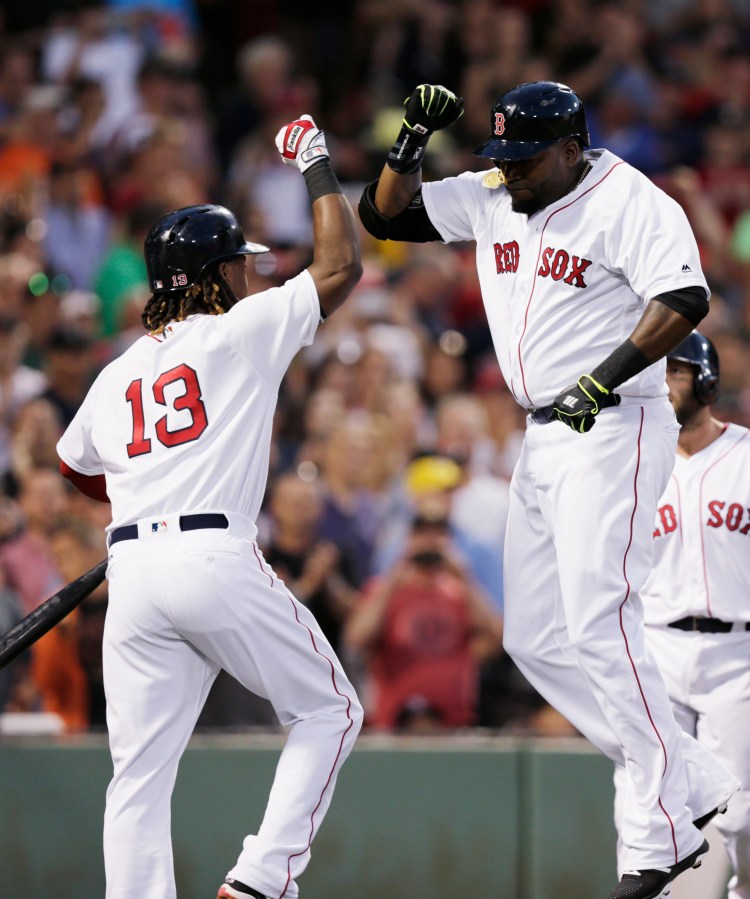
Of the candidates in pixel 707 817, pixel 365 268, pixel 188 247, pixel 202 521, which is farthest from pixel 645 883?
pixel 365 268

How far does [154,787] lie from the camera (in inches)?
180

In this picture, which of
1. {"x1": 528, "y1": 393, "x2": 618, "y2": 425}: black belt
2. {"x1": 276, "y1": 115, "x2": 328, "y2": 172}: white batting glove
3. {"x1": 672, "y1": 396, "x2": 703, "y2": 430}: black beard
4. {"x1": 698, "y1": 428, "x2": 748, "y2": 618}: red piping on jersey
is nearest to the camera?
{"x1": 528, "y1": 393, "x2": 618, "y2": 425}: black belt

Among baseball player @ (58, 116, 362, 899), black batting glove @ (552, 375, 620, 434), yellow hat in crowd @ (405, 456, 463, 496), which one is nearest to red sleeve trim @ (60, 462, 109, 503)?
baseball player @ (58, 116, 362, 899)

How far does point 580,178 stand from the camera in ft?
16.1

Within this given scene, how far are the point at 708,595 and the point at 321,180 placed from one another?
1916 millimetres

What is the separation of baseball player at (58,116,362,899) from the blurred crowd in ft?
3.32

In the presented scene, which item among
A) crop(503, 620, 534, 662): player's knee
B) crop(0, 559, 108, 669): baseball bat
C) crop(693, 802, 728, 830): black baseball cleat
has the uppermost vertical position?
crop(0, 559, 108, 669): baseball bat

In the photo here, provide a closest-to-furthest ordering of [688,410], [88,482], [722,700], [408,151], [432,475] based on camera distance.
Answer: [408,151]
[88,482]
[722,700]
[688,410]
[432,475]

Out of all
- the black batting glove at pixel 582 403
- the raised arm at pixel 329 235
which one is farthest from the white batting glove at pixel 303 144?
the black batting glove at pixel 582 403

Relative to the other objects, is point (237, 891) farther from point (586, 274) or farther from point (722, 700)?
point (586, 274)

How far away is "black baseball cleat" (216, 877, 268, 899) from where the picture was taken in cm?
436

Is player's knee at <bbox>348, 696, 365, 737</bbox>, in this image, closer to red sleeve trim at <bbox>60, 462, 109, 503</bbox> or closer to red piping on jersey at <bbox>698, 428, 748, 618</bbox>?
red sleeve trim at <bbox>60, 462, 109, 503</bbox>

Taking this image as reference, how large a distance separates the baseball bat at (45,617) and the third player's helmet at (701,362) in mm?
2089

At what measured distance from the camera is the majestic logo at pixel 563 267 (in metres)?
4.73
